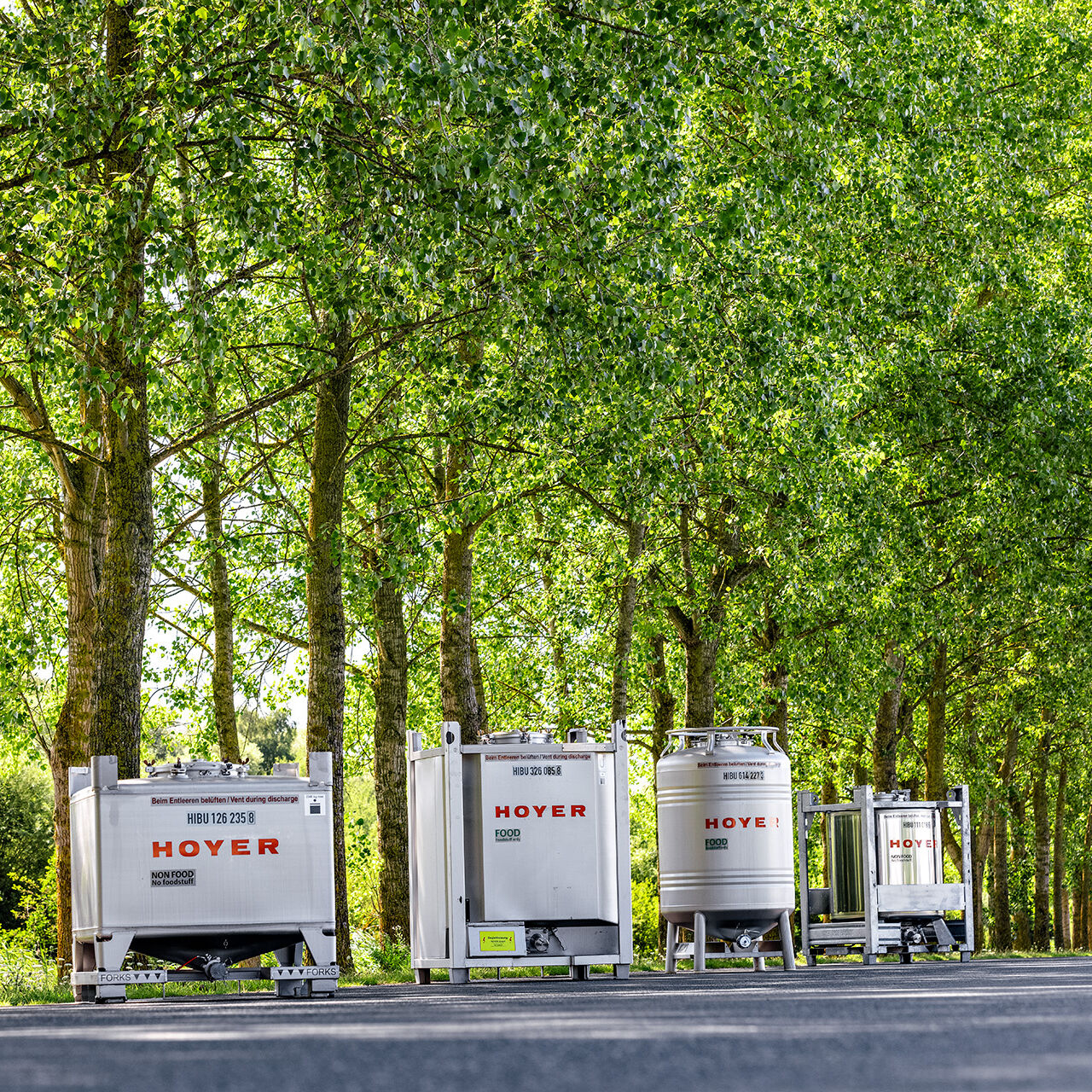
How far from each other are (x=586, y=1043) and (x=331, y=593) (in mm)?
13018

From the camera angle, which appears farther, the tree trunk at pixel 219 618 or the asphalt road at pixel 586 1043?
the tree trunk at pixel 219 618

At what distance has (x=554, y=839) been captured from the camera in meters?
15.8

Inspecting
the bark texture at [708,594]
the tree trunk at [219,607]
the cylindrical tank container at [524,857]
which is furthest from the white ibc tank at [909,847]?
the tree trunk at [219,607]

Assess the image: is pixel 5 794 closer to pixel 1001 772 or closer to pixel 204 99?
pixel 1001 772

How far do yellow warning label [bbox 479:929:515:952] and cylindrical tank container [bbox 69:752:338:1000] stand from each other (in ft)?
5.78

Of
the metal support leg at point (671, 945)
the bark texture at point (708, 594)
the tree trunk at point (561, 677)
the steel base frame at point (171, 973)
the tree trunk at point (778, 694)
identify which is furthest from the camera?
the tree trunk at point (561, 677)

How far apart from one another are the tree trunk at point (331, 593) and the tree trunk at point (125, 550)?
2487 mm

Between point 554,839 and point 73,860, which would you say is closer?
point 73,860

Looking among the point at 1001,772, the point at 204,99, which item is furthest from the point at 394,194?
the point at 1001,772

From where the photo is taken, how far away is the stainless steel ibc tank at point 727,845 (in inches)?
735

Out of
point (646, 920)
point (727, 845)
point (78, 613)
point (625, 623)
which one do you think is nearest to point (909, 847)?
point (727, 845)

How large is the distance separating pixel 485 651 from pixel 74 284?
68.2ft

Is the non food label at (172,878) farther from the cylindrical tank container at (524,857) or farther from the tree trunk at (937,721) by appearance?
the tree trunk at (937,721)

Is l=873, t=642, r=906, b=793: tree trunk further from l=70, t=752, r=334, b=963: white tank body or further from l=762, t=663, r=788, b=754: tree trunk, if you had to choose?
l=70, t=752, r=334, b=963: white tank body
